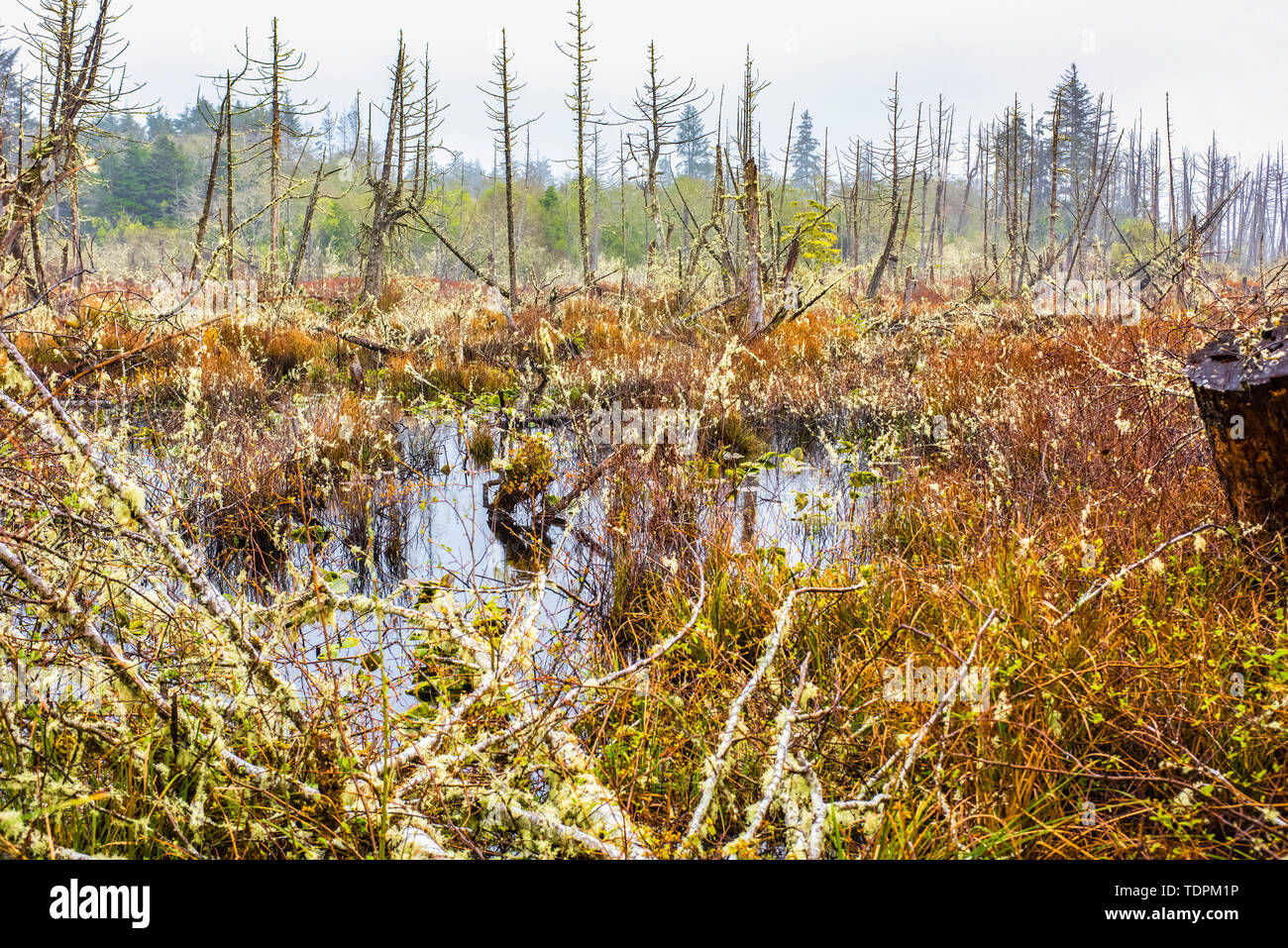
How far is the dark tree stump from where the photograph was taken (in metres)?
2.17

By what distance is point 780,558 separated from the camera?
308cm

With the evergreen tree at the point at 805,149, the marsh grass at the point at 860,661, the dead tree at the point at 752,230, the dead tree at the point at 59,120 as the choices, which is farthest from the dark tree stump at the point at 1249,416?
the evergreen tree at the point at 805,149

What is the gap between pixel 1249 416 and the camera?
7.29 ft

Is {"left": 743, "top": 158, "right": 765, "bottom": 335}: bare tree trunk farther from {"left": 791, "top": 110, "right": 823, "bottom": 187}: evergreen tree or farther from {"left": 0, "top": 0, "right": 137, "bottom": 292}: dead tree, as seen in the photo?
{"left": 791, "top": 110, "right": 823, "bottom": 187}: evergreen tree

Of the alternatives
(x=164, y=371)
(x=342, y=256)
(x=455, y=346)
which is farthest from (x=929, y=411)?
(x=342, y=256)

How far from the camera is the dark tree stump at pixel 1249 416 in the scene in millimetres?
2170

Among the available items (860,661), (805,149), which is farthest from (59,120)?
(805,149)

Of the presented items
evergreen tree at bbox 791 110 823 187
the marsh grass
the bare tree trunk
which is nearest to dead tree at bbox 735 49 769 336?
the bare tree trunk

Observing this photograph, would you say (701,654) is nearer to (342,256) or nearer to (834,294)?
(834,294)

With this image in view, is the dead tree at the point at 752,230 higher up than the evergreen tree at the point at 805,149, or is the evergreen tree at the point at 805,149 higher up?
the evergreen tree at the point at 805,149

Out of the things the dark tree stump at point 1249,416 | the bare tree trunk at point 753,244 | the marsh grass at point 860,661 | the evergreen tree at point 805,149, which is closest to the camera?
the marsh grass at point 860,661

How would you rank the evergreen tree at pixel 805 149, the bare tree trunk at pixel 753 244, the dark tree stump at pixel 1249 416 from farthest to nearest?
1. the evergreen tree at pixel 805 149
2. the bare tree trunk at pixel 753 244
3. the dark tree stump at pixel 1249 416

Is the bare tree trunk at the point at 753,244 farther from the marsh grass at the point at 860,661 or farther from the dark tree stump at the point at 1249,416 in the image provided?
the dark tree stump at the point at 1249,416
